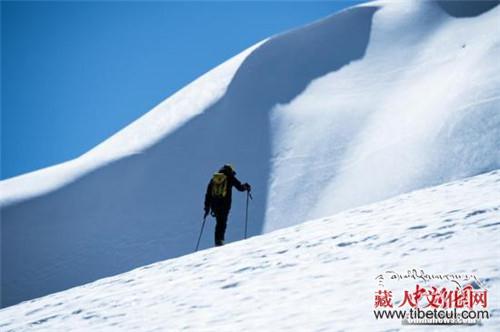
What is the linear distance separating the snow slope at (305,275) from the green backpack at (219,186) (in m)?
1.63

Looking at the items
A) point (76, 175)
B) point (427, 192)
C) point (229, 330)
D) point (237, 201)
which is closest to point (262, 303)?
point (229, 330)

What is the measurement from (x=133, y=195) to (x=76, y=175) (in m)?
3.87

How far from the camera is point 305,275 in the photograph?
625cm

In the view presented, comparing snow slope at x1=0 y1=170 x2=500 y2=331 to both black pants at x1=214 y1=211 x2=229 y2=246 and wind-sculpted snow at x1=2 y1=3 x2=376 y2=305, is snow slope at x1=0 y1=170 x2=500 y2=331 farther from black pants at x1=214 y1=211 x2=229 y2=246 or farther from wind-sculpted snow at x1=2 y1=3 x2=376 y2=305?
wind-sculpted snow at x1=2 y1=3 x2=376 y2=305

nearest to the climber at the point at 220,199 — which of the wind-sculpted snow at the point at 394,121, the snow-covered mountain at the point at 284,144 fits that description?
the snow-covered mountain at the point at 284,144

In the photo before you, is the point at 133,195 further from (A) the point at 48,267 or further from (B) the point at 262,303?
(B) the point at 262,303

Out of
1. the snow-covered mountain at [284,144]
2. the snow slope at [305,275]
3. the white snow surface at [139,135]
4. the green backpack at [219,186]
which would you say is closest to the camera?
the snow slope at [305,275]

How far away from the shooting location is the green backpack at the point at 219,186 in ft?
34.6

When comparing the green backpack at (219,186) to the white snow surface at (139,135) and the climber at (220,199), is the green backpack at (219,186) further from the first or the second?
the white snow surface at (139,135)

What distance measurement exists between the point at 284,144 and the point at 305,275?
1875 centimetres

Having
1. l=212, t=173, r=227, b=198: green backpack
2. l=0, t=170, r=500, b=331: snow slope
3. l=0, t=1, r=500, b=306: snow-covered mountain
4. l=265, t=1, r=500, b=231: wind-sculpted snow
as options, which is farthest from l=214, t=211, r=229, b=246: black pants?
l=265, t=1, r=500, b=231: wind-sculpted snow

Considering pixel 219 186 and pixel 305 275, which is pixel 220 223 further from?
pixel 305 275

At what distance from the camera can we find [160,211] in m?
22.4

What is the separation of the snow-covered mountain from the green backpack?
348 inches
